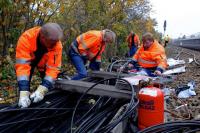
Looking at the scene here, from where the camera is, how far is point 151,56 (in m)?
7.62

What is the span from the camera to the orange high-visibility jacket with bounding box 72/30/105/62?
731cm

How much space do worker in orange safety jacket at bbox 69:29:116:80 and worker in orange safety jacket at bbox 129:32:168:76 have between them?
0.82 m

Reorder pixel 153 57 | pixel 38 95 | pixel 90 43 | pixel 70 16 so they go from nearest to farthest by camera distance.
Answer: pixel 38 95
pixel 90 43
pixel 153 57
pixel 70 16

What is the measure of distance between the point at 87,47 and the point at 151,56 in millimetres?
1503

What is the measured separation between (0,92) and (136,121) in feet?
13.6

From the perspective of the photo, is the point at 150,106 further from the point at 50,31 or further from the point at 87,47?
the point at 87,47

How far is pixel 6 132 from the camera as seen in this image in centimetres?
399

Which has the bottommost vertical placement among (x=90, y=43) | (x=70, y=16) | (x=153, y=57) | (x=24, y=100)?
(x=24, y=100)

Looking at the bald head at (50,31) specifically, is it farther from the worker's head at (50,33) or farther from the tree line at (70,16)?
the tree line at (70,16)

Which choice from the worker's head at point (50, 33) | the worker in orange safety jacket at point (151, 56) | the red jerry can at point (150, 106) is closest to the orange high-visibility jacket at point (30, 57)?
the worker's head at point (50, 33)

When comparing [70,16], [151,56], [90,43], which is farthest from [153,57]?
[70,16]

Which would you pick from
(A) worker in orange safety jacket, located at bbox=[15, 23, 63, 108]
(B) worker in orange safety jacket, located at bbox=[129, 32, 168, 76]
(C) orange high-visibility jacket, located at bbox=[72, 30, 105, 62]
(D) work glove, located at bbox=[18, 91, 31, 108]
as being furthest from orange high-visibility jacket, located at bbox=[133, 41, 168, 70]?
(D) work glove, located at bbox=[18, 91, 31, 108]

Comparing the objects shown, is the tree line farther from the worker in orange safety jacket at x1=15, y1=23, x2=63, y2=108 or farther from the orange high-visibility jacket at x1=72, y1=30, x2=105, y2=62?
the worker in orange safety jacket at x1=15, y1=23, x2=63, y2=108

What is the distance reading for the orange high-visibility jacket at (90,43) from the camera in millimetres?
7312
